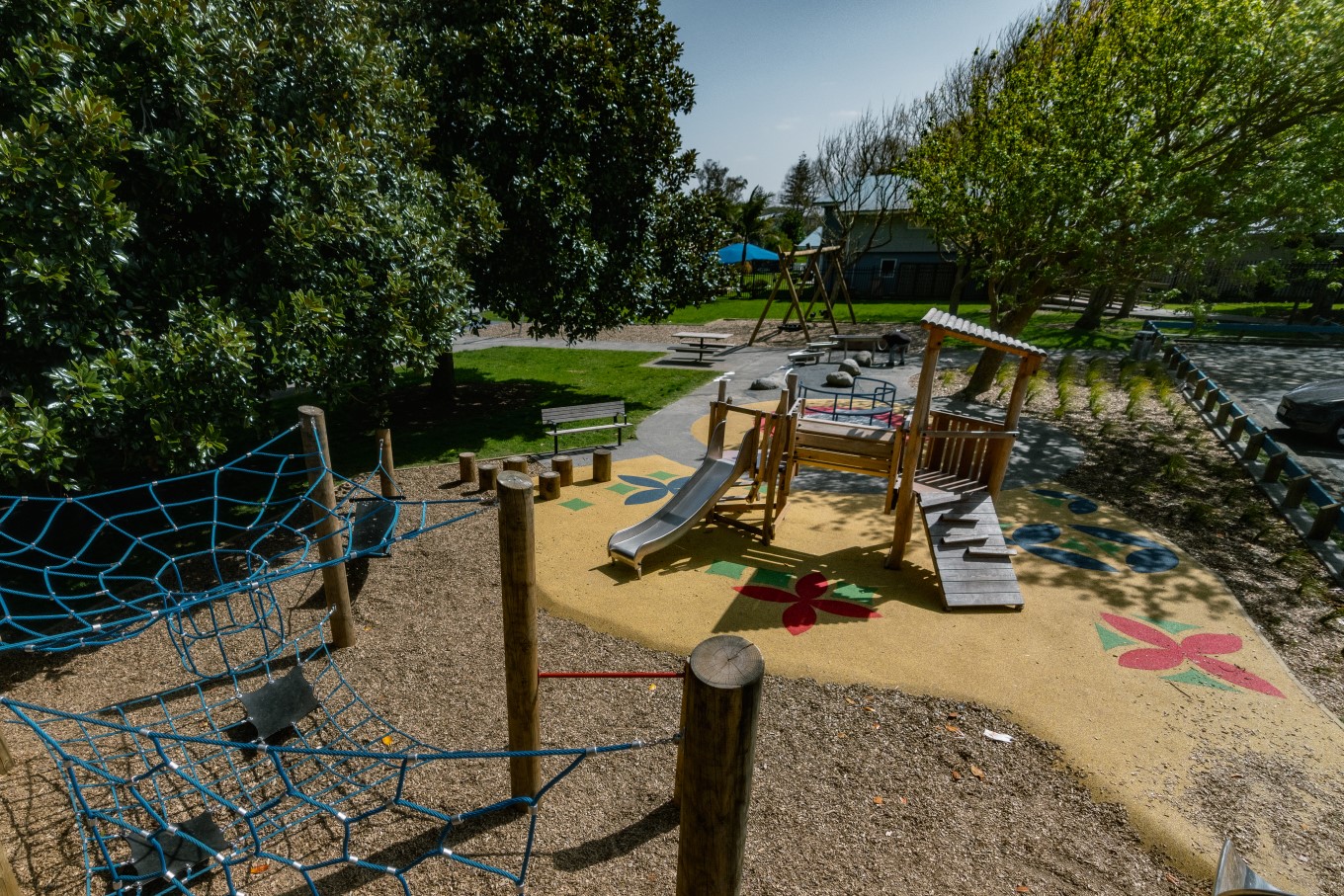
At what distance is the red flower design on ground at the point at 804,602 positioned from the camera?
21.2ft

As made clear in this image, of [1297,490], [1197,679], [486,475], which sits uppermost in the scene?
[1297,490]

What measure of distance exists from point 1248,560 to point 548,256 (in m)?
11.5

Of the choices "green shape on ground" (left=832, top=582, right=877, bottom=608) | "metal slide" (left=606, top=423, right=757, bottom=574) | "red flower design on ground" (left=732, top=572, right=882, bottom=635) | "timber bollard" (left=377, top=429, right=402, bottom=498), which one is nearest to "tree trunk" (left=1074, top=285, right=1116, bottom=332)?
"metal slide" (left=606, top=423, right=757, bottom=574)

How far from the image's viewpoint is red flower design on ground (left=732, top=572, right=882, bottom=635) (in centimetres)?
648

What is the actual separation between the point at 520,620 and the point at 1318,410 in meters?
15.4

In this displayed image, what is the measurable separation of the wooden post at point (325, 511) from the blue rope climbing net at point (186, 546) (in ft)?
0.07

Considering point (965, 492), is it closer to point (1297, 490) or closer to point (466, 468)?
point (1297, 490)

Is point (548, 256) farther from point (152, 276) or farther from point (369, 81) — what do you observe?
point (152, 276)

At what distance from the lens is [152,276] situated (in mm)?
6664

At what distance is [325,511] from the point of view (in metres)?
5.45

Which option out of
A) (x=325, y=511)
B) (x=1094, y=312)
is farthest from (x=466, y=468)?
(x=1094, y=312)

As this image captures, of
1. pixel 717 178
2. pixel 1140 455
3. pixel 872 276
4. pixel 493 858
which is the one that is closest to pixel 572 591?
pixel 493 858

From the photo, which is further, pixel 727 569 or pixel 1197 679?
pixel 727 569

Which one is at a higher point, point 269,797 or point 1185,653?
point 1185,653
